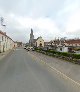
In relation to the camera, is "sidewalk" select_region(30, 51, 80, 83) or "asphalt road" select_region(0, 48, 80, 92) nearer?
"asphalt road" select_region(0, 48, 80, 92)

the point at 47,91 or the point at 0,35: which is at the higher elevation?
the point at 0,35

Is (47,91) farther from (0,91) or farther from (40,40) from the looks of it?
(40,40)

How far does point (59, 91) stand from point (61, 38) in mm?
141087

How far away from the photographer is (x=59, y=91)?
9.70 meters

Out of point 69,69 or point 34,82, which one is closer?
point 34,82

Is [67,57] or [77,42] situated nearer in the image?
[67,57]

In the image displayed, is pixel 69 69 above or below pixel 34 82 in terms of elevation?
below

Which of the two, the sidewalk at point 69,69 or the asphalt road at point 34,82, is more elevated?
the asphalt road at point 34,82

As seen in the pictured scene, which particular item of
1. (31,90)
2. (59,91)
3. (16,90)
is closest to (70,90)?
(59,91)

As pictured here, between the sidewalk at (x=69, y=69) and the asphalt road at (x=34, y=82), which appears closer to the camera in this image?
the asphalt road at (x=34, y=82)

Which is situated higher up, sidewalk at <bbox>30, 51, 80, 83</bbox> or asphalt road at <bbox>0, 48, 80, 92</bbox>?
asphalt road at <bbox>0, 48, 80, 92</bbox>

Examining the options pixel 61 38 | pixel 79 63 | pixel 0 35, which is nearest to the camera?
pixel 79 63

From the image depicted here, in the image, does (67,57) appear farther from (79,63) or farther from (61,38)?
(61,38)

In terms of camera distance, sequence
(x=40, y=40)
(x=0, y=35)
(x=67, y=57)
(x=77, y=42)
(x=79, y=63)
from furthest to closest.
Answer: (x=40, y=40) < (x=77, y=42) < (x=0, y=35) < (x=67, y=57) < (x=79, y=63)
